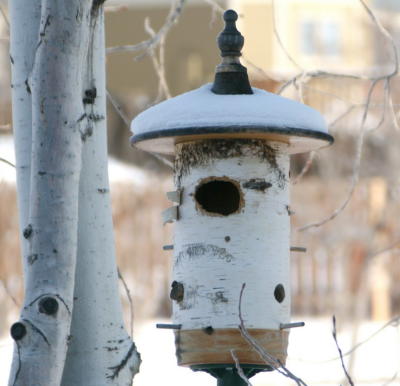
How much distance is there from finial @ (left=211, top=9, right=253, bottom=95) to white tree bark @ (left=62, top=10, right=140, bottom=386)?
1.83 feet

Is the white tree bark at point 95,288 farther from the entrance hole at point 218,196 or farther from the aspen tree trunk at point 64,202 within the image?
the entrance hole at point 218,196

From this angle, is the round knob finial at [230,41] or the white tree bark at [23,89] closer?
the white tree bark at [23,89]

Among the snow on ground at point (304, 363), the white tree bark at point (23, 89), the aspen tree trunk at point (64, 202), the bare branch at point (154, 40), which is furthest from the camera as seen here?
the snow on ground at point (304, 363)

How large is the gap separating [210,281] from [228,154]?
1.29 ft

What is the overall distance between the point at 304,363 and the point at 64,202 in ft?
25.3

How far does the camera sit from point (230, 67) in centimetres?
367

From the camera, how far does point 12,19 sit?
3.19 meters

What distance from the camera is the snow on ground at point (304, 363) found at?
9.79 metres

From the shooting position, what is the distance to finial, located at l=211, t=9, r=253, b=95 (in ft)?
12.0

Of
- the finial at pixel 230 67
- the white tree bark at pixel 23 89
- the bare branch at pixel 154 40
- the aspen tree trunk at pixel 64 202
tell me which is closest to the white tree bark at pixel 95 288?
the aspen tree trunk at pixel 64 202

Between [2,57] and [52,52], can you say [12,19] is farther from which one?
[2,57]

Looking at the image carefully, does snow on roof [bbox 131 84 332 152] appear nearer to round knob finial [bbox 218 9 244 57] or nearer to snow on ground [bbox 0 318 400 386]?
round knob finial [bbox 218 9 244 57]

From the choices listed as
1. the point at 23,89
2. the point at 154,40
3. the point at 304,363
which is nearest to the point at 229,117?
the point at 154,40

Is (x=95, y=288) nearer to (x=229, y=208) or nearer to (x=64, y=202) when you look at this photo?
(x=64, y=202)
